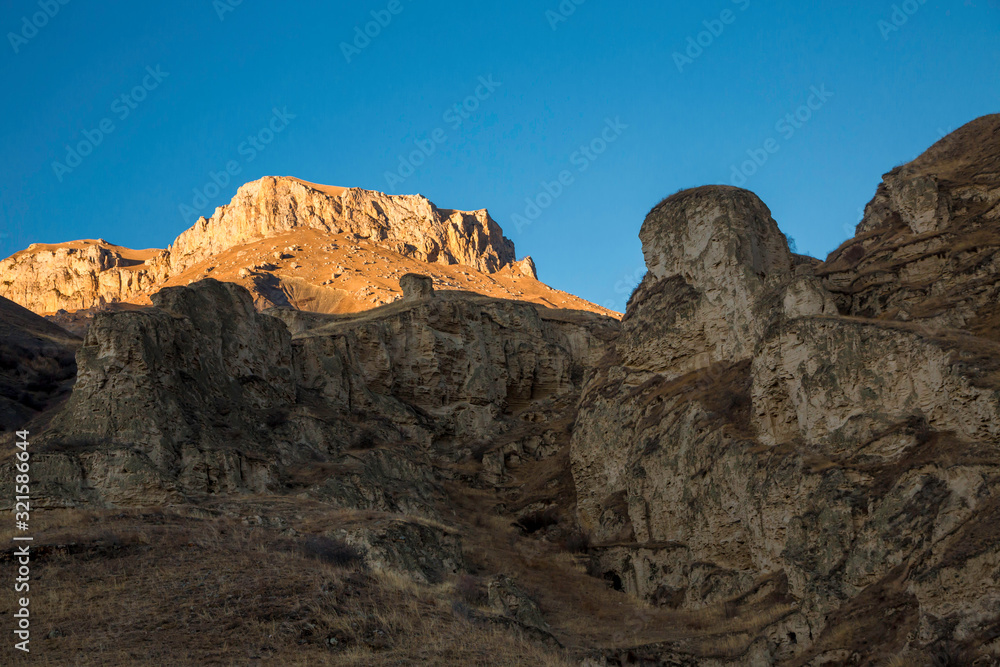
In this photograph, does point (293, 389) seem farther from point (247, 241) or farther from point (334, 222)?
point (334, 222)

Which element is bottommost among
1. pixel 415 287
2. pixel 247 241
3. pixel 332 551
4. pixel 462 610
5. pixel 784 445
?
pixel 462 610

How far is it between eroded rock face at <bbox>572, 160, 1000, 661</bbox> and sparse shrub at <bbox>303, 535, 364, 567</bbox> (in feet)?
40.7

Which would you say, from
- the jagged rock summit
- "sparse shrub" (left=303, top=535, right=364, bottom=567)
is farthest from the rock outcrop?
the jagged rock summit

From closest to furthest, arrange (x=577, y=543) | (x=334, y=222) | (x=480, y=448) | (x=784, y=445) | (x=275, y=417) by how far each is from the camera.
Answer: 1. (x=784, y=445)
2. (x=577, y=543)
3. (x=275, y=417)
4. (x=480, y=448)
5. (x=334, y=222)

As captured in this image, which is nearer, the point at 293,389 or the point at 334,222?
the point at 293,389

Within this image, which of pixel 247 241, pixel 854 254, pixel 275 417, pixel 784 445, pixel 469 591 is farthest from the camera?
pixel 247 241

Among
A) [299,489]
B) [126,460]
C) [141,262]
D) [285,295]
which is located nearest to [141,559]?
[126,460]

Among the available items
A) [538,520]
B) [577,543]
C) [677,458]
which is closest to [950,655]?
[677,458]

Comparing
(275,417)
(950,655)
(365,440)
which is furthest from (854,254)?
(275,417)

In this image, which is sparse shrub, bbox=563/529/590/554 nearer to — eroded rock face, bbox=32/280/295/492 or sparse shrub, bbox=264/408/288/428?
eroded rock face, bbox=32/280/295/492

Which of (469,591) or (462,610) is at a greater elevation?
(469,591)

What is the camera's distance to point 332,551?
24156mm

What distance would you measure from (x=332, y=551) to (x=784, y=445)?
16004 mm

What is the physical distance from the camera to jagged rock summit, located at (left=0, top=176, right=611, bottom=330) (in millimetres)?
127812
